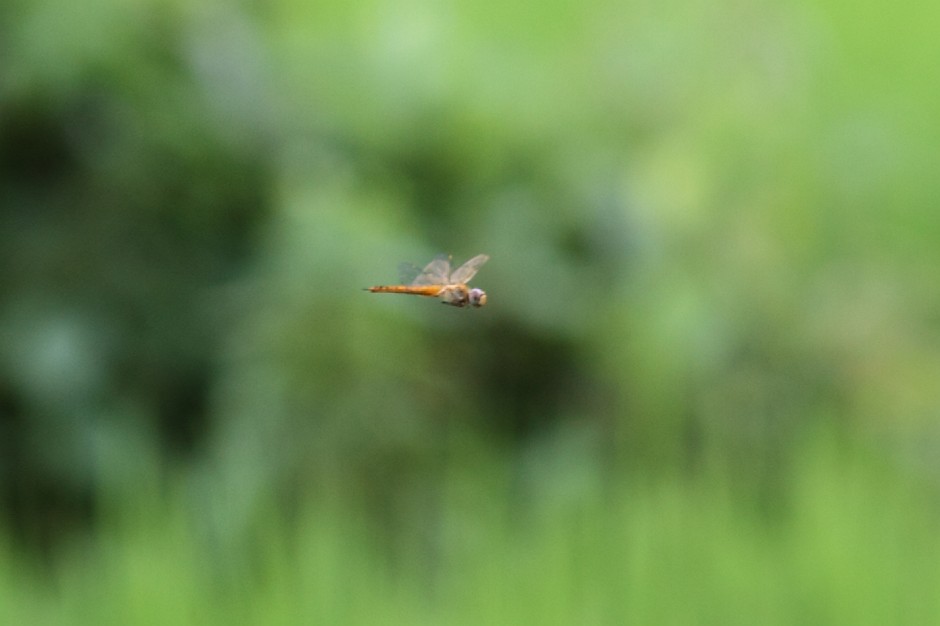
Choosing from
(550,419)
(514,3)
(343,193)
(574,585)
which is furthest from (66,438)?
(514,3)

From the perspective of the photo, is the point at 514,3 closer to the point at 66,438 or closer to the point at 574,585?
the point at 66,438

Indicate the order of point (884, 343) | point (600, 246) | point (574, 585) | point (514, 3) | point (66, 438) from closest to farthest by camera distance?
point (574, 585)
point (66, 438)
point (600, 246)
point (884, 343)
point (514, 3)

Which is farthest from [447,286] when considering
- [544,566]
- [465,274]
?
[544,566]

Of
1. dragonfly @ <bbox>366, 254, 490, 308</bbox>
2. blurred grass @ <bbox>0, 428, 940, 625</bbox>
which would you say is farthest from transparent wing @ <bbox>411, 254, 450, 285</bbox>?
blurred grass @ <bbox>0, 428, 940, 625</bbox>

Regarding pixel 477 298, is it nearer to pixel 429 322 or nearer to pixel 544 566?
pixel 544 566

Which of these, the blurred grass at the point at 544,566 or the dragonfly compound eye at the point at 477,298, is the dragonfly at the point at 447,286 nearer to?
the dragonfly compound eye at the point at 477,298

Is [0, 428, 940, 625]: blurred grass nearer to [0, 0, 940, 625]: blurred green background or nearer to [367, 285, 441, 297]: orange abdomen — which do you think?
[0, 0, 940, 625]: blurred green background

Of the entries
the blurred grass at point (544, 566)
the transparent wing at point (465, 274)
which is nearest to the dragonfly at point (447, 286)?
the transparent wing at point (465, 274)
